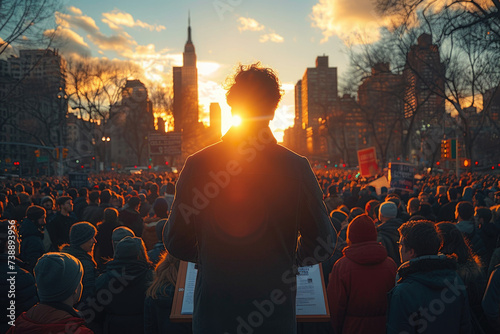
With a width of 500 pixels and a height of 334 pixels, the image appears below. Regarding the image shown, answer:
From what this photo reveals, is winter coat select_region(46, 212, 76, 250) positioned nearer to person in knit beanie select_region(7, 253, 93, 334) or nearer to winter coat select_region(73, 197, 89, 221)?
winter coat select_region(73, 197, 89, 221)

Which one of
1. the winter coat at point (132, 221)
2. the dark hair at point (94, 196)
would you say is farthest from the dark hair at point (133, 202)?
the dark hair at point (94, 196)

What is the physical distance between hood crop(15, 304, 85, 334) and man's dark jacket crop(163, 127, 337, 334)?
0.98 meters

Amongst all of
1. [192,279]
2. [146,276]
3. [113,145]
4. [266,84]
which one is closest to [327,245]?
[266,84]

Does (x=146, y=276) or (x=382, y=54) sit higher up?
(x=382, y=54)

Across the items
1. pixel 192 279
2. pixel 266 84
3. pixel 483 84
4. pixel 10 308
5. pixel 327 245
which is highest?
pixel 483 84

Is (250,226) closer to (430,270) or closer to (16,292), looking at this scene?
(430,270)

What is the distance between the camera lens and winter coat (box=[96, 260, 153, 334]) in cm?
408

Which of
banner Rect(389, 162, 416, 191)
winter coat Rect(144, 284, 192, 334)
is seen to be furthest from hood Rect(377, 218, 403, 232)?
banner Rect(389, 162, 416, 191)

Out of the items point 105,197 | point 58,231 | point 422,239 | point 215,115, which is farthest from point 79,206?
point 215,115

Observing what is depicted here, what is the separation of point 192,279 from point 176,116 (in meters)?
55.5

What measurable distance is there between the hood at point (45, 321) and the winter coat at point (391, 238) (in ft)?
14.1

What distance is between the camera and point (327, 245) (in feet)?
6.72

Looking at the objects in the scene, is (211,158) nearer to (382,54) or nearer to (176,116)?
(382,54)

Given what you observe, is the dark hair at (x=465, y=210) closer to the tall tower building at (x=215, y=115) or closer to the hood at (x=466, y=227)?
the hood at (x=466, y=227)
